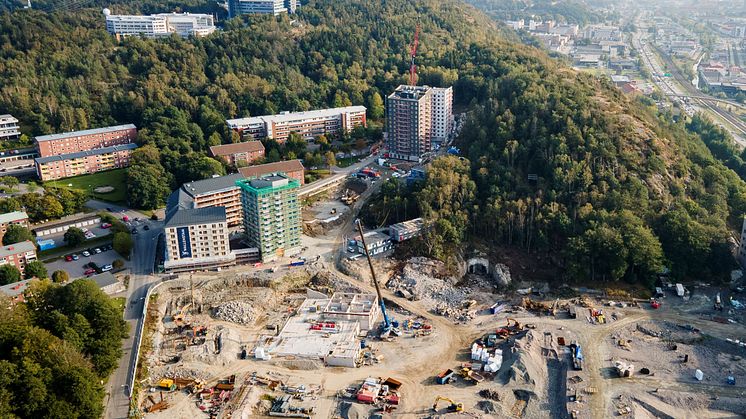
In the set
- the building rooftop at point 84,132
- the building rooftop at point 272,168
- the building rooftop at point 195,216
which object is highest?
the building rooftop at point 84,132

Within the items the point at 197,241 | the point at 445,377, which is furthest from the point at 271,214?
the point at 445,377

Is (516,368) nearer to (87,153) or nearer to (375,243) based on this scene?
(375,243)

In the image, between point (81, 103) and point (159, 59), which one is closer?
point (81, 103)

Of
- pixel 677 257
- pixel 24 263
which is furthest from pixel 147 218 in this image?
pixel 677 257

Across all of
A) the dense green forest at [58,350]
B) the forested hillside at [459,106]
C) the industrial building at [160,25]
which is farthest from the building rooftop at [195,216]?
the industrial building at [160,25]

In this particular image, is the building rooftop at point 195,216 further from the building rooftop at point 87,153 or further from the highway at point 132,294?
the building rooftop at point 87,153

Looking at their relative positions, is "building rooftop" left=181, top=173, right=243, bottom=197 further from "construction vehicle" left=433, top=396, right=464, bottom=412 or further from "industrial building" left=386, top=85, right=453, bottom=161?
"construction vehicle" left=433, top=396, right=464, bottom=412

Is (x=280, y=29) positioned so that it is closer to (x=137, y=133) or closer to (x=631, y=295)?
(x=137, y=133)
